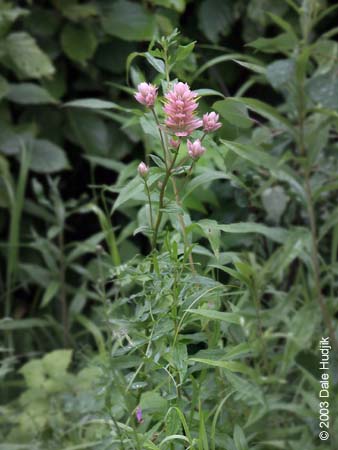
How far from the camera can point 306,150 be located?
2.06 m

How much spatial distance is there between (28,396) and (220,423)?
102 centimetres

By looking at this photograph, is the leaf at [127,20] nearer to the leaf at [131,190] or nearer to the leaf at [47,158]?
the leaf at [47,158]

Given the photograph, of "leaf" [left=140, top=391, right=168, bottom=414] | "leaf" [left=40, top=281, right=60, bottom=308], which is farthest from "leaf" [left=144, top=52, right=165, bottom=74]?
"leaf" [left=40, top=281, right=60, bottom=308]

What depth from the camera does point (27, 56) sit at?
3.10 meters

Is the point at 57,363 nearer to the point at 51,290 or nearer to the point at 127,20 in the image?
the point at 51,290

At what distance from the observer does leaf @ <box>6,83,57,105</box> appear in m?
3.19

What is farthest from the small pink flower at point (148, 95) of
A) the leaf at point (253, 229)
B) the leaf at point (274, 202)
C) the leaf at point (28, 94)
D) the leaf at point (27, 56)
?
the leaf at point (28, 94)

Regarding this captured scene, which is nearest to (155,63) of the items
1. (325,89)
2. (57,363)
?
(325,89)

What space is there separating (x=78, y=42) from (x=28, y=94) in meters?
0.26

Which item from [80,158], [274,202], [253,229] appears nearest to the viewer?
[253,229]

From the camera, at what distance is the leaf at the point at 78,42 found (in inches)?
126

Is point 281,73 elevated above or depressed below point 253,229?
above

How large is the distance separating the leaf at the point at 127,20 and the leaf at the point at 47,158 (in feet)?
1.52

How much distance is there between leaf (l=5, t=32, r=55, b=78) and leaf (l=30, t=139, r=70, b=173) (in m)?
0.28
